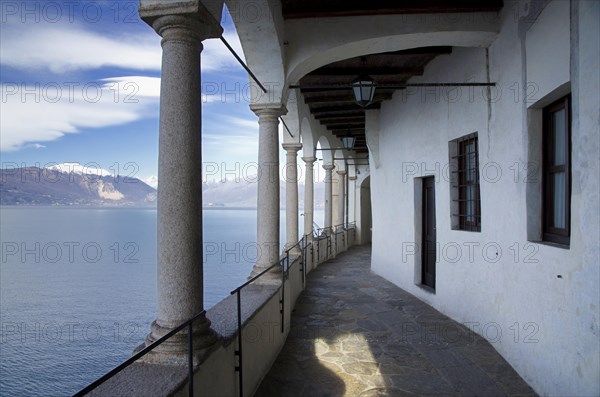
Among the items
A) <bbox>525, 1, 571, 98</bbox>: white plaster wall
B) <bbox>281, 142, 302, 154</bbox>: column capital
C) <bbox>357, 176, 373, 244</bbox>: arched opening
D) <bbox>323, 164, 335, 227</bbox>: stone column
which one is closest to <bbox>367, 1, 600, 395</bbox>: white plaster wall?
<bbox>525, 1, 571, 98</bbox>: white plaster wall

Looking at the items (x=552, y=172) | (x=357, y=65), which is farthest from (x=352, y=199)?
(x=552, y=172)

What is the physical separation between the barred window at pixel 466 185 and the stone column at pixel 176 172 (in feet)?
16.6

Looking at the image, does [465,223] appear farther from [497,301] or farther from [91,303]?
[91,303]

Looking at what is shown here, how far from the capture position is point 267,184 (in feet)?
21.2

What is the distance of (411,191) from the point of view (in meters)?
9.55

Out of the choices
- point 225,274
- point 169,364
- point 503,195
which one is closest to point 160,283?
point 169,364

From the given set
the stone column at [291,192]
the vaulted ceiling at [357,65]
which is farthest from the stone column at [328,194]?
the stone column at [291,192]

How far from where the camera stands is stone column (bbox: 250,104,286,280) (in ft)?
21.0

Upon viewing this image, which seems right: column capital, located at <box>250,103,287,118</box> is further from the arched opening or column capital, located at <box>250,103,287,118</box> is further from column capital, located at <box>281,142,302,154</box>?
the arched opening

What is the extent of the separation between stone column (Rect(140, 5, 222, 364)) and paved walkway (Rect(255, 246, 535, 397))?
195 cm

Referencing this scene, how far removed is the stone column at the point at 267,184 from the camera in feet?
21.0

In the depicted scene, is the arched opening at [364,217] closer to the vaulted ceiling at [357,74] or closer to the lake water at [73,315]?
the vaulted ceiling at [357,74]

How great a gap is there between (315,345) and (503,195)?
3300 millimetres

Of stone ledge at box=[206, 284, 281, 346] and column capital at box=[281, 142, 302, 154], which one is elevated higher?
column capital at box=[281, 142, 302, 154]
